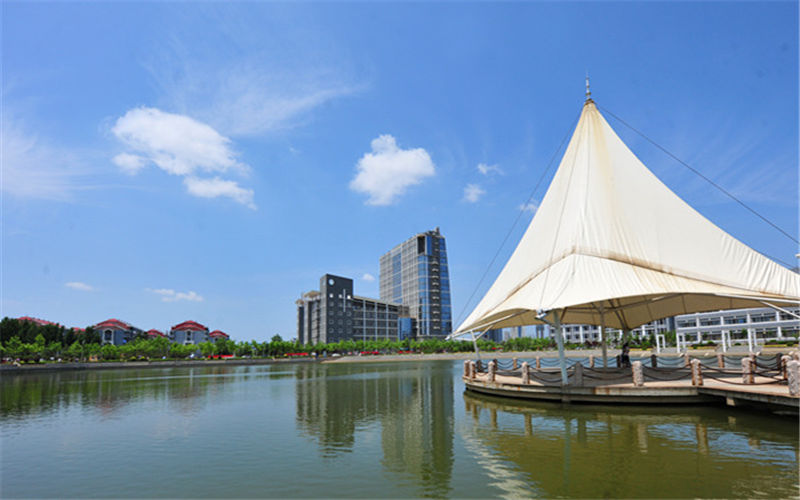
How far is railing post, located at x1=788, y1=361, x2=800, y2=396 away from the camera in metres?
15.7

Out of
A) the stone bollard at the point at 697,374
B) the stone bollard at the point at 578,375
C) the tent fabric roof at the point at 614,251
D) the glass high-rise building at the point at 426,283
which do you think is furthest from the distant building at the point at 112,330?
the stone bollard at the point at 697,374

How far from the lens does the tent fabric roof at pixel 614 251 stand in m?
22.4

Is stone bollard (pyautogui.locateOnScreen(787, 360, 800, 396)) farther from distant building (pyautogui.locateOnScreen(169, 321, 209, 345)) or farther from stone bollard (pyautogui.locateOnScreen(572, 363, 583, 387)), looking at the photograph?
distant building (pyautogui.locateOnScreen(169, 321, 209, 345))

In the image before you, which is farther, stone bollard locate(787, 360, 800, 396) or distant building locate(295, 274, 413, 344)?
distant building locate(295, 274, 413, 344)

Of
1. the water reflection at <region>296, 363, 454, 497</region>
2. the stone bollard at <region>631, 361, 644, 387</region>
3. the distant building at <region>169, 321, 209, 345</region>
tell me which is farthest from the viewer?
the distant building at <region>169, 321, 209, 345</region>

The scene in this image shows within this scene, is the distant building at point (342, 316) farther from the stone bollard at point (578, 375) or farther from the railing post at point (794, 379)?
the railing post at point (794, 379)

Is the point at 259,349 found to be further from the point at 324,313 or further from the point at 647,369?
the point at 647,369

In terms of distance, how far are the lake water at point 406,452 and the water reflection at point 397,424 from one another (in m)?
0.08

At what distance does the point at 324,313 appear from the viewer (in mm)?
146625

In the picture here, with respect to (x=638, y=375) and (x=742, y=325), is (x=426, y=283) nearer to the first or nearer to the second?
(x=742, y=325)

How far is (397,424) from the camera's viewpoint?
1928cm

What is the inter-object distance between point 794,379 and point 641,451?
7179 millimetres

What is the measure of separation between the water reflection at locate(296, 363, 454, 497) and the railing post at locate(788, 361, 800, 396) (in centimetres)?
1166

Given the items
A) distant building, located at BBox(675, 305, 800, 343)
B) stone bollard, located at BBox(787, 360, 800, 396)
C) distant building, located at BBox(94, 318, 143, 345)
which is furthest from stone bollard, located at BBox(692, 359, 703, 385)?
distant building, located at BBox(94, 318, 143, 345)
